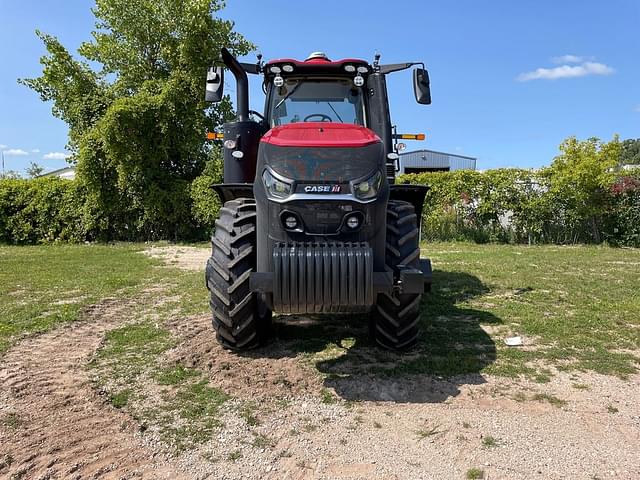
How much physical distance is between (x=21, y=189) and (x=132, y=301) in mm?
12124

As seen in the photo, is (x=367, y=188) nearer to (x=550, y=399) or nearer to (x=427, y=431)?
(x=427, y=431)

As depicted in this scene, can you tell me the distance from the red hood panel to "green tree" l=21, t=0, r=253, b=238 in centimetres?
1174

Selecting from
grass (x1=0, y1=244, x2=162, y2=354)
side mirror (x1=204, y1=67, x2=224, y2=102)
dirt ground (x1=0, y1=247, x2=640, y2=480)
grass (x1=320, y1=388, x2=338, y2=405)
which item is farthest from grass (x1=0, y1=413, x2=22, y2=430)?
side mirror (x1=204, y1=67, x2=224, y2=102)

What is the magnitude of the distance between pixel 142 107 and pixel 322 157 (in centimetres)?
1249

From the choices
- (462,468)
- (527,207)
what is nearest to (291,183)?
(462,468)

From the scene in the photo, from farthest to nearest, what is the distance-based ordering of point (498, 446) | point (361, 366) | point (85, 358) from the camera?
point (85, 358)
point (361, 366)
point (498, 446)

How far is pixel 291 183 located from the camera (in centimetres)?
387

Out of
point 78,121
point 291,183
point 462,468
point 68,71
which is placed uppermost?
point 68,71

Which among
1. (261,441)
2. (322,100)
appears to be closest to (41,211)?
(322,100)

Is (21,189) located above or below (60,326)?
above

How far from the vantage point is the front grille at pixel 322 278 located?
12.0ft

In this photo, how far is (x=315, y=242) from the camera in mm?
3852

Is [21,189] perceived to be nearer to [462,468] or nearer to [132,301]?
[132,301]

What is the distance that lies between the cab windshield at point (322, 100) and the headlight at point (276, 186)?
1730mm
